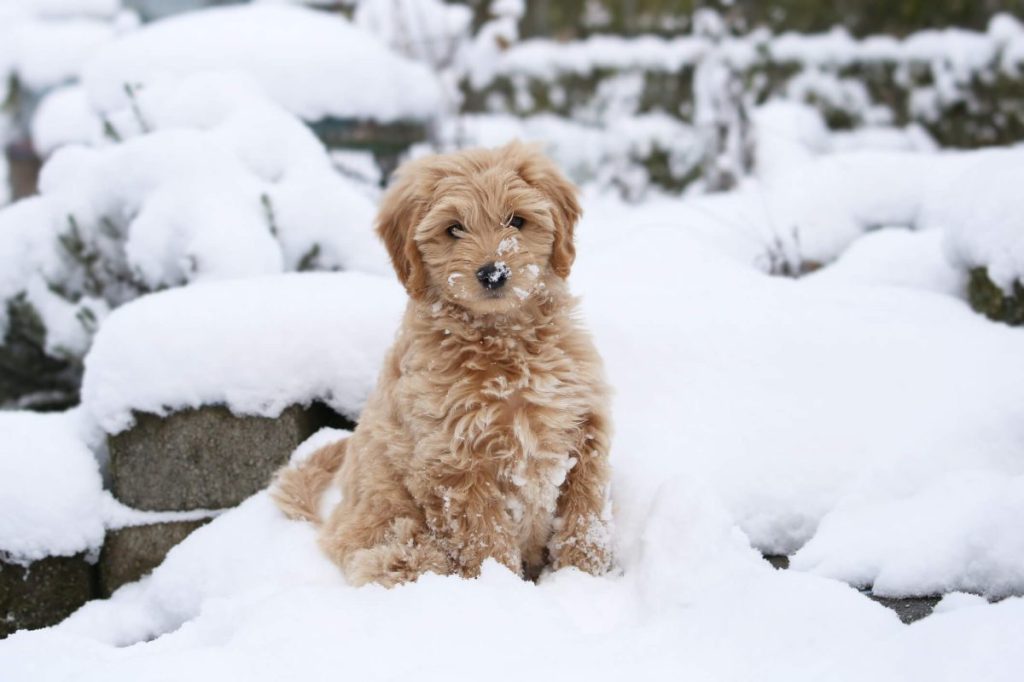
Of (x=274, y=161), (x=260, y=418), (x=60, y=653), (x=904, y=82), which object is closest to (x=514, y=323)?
(x=260, y=418)

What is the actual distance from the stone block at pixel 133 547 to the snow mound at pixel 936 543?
2.42 m

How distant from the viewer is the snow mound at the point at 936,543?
2.18 m

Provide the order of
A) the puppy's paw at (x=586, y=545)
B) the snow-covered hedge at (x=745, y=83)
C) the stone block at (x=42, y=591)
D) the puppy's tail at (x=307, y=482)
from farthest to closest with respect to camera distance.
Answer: the snow-covered hedge at (x=745, y=83) → the stone block at (x=42, y=591) → the puppy's tail at (x=307, y=482) → the puppy's paw at (x=586, y=545)

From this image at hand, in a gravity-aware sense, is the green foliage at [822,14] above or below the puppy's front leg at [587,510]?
above

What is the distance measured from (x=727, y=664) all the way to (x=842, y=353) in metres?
1.84

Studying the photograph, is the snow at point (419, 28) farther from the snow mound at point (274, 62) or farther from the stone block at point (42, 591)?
the stone block at point (42, 591)

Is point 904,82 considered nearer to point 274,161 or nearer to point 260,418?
point 274,161

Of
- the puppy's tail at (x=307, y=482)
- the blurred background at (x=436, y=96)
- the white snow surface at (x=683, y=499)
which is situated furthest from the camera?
the blurred background at (x=436, y=96)

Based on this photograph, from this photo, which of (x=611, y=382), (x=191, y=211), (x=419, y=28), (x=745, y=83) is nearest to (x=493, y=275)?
(x=611, y=382)

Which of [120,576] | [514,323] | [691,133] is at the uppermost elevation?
[514,323]

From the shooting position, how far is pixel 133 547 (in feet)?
11.0

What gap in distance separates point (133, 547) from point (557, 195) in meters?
2.27

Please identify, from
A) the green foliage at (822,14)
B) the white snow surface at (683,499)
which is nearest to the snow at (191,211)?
the white snow surface at (683,499)

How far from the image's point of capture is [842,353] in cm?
334
